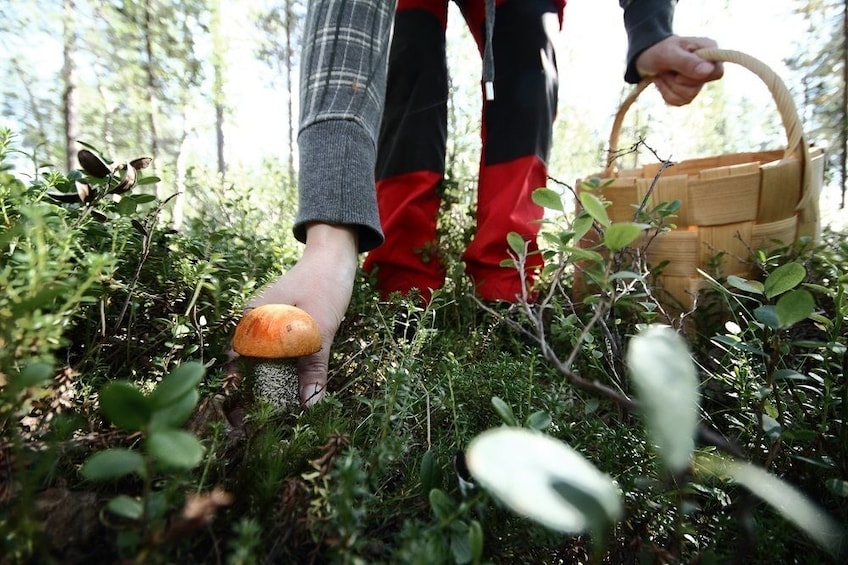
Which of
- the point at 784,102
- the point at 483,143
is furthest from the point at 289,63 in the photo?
the point at 784,102

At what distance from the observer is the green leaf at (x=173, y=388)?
455 millimetres

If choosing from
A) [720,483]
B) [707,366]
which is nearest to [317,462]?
[720,483]

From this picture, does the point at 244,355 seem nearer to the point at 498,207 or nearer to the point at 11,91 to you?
the point at 498,207

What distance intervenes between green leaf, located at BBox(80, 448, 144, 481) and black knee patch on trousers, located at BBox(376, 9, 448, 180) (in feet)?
A: 6.37

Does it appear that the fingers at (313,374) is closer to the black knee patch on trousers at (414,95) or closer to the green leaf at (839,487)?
the green leaf at (839,487)

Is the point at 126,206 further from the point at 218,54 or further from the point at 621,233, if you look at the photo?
the point at 218,54

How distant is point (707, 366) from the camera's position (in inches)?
53.8

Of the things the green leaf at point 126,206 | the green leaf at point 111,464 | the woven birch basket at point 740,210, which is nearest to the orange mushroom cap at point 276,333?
the green leaf at point 126,206

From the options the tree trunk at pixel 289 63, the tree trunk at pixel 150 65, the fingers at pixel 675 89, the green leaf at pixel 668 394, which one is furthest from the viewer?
the tree trunk at pixel 289 63

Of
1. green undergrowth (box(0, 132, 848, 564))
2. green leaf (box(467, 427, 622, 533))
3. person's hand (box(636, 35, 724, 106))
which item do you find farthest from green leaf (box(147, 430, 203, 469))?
person's hand (box(636, 35, 724, 106))

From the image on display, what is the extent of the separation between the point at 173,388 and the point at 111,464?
8cm

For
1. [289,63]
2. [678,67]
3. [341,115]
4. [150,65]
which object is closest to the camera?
[341,115]

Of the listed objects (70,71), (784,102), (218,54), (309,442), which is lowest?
(309,442)

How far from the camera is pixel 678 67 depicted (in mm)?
1860
